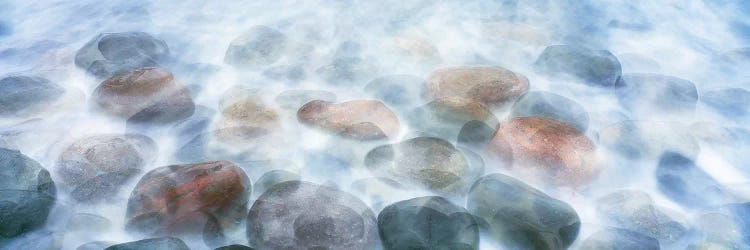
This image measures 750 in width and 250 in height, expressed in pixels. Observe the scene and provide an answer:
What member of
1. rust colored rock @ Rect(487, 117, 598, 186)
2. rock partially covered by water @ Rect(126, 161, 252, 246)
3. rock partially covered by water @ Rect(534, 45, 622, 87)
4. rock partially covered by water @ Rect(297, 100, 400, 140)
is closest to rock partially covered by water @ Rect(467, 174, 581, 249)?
rust colored rock @ Rect(487, 117, 598, 186)

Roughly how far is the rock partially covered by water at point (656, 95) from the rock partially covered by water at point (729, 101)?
0.11 meters

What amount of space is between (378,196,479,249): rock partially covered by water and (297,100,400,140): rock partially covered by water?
544 mm

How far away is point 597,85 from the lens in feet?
10.5

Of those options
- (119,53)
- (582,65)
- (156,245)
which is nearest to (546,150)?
(582,65)

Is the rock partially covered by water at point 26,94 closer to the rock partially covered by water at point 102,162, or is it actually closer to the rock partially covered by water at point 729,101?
the rock partially covered by water at point 102,162

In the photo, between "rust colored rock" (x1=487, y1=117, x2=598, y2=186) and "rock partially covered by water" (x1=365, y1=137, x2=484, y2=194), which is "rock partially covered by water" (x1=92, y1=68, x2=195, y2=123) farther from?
"rust colored rock" (x1=487, y1=117, x2=598, y2=186)

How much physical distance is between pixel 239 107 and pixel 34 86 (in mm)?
1250

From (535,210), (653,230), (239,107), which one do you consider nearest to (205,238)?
(239,107)

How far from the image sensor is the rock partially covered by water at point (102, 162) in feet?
7.56

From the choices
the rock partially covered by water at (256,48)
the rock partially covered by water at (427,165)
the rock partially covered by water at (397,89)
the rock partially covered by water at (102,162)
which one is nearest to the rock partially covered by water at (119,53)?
the rock partially covered by water at (256,48)

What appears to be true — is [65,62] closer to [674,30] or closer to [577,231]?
[577,231]

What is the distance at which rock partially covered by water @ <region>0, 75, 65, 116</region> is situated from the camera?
2.83 m

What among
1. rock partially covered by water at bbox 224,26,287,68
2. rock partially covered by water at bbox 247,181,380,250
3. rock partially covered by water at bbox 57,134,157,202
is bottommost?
rock partially covered by water at bbox 224,26,287,68

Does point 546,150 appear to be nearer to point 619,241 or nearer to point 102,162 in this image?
point 619,241
